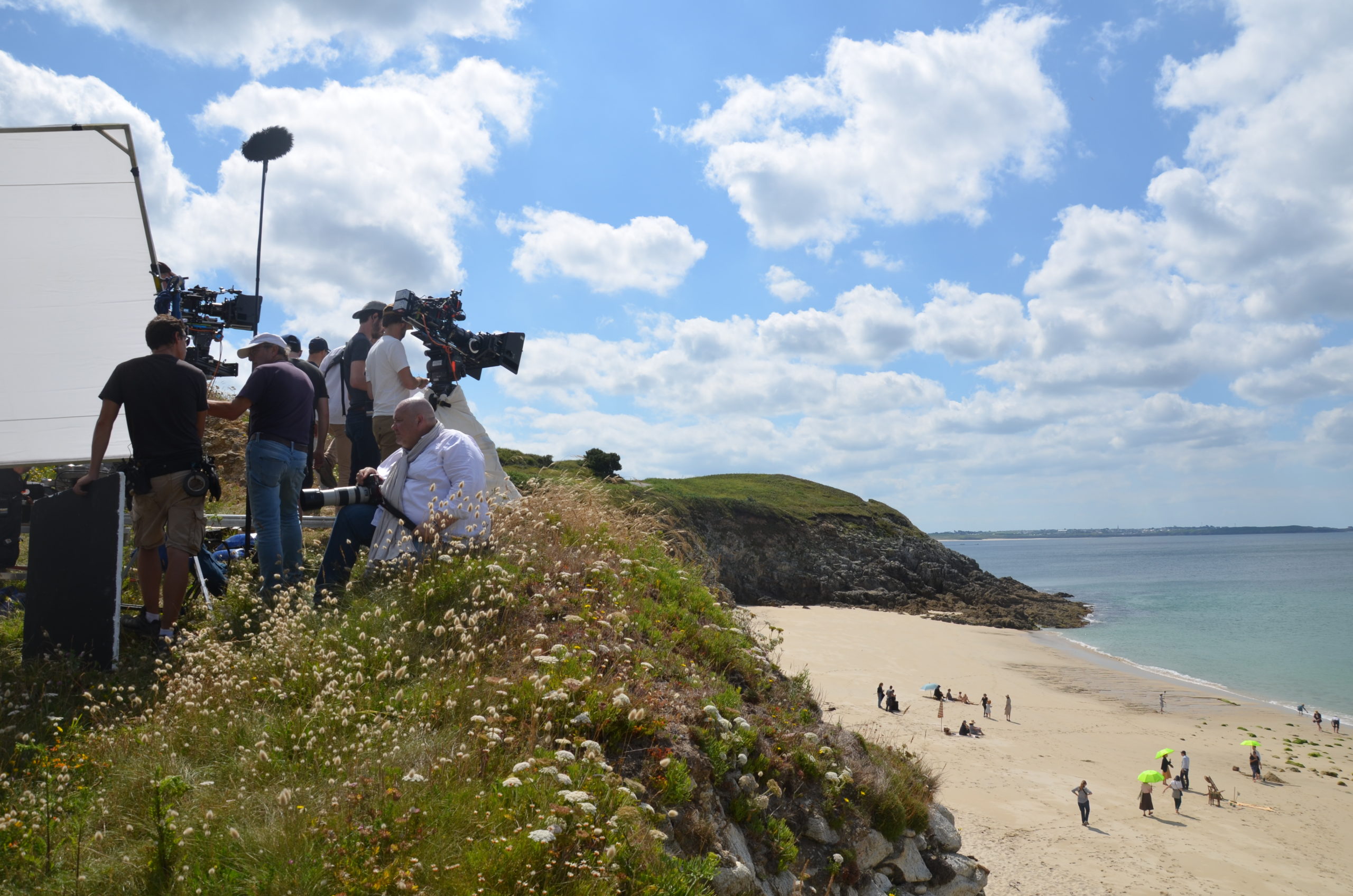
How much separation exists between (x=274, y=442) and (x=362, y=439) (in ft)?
6.97

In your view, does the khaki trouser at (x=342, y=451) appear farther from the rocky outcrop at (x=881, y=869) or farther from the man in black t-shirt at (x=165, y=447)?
the rocky outcrop at (x=881, y=869)

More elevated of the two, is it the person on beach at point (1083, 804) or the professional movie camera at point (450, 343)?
the professional movie camera at point (450, 343)

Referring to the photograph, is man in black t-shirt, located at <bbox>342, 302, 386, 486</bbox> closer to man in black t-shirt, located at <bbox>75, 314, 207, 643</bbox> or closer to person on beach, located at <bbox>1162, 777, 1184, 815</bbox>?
man in black t-shirt, located at <bbox>75, 314, 207, 643</bbox>

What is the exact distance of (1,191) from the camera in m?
6.93

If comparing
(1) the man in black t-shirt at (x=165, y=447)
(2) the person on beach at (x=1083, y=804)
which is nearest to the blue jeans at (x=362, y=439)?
(1) the man in black t-shirt at (x=165, y=447)

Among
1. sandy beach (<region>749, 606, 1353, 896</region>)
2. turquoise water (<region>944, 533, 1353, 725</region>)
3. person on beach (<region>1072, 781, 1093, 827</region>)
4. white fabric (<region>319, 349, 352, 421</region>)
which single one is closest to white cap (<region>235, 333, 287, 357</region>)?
white fabric (<region>319, 349, 352, 421</region>)

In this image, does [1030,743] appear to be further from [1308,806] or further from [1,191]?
[1,191]

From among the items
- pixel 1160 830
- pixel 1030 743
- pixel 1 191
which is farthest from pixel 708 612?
pixel 1030 743

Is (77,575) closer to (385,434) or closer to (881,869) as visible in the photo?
(385,434)

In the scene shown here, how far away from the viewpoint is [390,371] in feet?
27.1

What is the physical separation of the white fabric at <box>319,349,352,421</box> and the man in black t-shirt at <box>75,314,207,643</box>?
12.7 ft

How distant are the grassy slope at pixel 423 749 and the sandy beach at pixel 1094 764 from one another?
3019mm

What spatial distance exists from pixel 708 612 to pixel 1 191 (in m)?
7.56

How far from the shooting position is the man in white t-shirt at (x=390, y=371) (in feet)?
26.9
